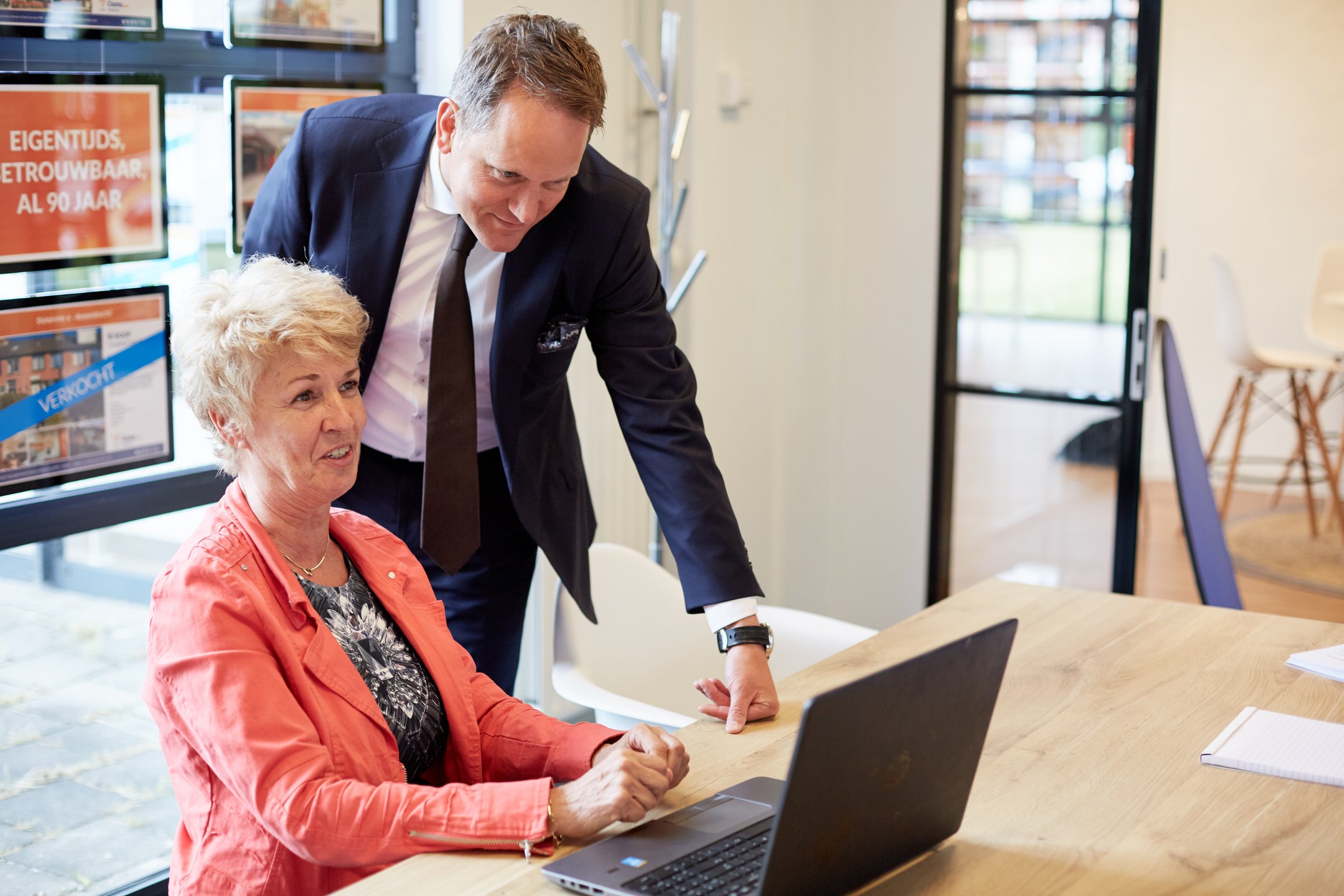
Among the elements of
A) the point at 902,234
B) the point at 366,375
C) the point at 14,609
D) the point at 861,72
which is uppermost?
the point at 861,72

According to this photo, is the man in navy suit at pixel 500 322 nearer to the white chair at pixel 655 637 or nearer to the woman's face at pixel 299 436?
the white chair at pixel 655 637

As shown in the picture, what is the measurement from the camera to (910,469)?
3.91 m

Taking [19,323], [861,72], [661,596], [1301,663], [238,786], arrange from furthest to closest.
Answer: [861,72], [661,596], [19,323], [1301,663], [238,786]

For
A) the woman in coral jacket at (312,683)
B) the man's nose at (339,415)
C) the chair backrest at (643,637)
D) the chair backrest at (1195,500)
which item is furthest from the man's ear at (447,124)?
the chair backrest at (1195,500)

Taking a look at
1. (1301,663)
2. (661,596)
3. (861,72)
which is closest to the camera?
(1301,663)

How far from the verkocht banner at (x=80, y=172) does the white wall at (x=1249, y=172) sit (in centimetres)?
526

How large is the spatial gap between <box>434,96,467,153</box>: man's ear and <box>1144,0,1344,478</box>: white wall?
18.0 feet

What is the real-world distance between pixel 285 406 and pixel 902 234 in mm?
2634

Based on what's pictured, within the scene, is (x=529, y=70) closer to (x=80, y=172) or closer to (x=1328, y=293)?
(x=80, y=172)

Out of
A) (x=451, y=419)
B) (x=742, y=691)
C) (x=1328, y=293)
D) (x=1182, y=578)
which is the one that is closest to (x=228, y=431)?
(x=451, y=419)

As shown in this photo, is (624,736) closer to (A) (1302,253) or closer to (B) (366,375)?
(B) (366,375)

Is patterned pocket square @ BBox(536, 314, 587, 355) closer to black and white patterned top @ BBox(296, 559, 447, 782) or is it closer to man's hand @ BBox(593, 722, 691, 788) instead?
black and white patterned top @ BBox(296, 559, 447, 782)

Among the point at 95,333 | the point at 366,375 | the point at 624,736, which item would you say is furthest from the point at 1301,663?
the point at 95,333

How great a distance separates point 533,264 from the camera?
1.88m
